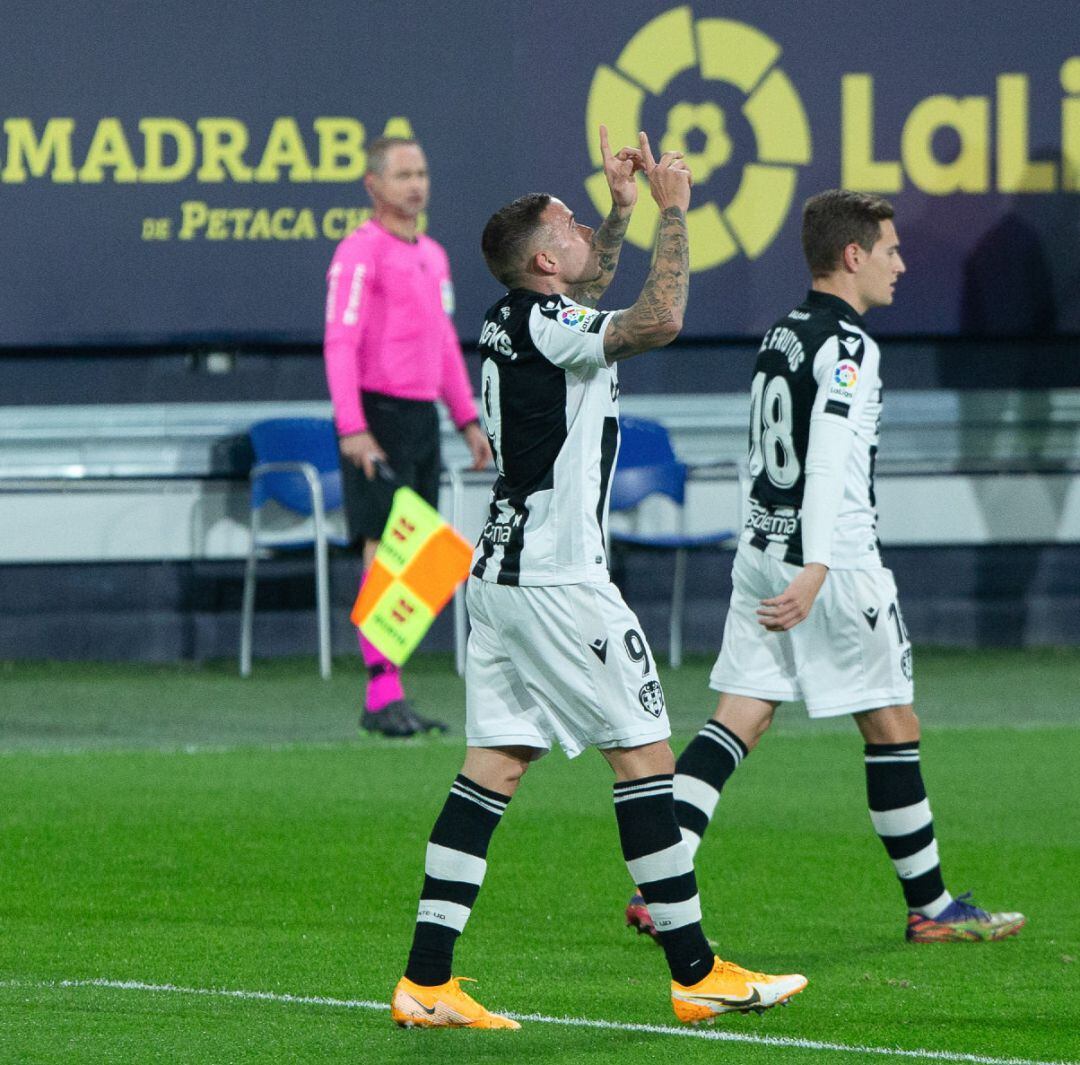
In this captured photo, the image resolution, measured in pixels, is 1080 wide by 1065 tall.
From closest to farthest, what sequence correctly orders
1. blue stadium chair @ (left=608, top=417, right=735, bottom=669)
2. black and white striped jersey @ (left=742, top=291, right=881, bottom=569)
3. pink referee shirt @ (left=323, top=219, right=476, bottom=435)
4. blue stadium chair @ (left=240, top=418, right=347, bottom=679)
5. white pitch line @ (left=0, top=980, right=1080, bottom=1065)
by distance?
white pitch line @ (left=0, top=980, right=1080, bottom=1065), black and white striped jersey @ (left=742, top=291, right=881, bottom=569), pink referee shirt @ (left=323, top=219, right=476, bottom=435), blue stadium chair @ (left=240, top=418, right=347, bottom=679), blue stadium chair @ (left=608, top=417, right=735, bottom=669)

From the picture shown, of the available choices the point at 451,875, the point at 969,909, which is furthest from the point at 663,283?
the point at 969,909

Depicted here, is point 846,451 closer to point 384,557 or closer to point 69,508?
point 384,557

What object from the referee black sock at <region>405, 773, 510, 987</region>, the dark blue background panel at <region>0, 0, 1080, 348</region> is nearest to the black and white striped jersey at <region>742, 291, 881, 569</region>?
the referee black sock at <region>405, 773, 510, 987</region>

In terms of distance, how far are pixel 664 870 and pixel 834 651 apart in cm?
114

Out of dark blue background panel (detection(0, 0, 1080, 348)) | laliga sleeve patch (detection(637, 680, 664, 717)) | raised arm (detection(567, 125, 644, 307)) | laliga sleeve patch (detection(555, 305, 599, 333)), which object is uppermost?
dark blue background panel (detection(0, 0, 1080, 348))

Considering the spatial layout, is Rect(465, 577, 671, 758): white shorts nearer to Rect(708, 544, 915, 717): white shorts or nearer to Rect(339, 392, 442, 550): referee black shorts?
Rect(708, 544, 915, 717): white shorts

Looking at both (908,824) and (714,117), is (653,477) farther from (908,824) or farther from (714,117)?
(908,824)

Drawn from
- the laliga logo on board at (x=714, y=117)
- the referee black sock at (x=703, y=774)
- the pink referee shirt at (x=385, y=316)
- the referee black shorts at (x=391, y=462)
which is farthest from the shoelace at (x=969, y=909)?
the laliga logo on board at (x=714, y=117)

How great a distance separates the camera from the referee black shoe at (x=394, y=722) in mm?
8625

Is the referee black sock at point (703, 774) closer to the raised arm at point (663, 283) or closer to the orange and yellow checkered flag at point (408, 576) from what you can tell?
the raised arm at point (663, 283)

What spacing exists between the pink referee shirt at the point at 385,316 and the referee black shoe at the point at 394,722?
1155mm

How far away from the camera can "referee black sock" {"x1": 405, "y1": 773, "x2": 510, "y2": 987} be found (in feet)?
14.3

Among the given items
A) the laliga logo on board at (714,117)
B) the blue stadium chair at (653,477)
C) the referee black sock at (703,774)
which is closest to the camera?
the referee black sock at (703,774)

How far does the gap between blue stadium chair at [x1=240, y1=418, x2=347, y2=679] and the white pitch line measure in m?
5.71
